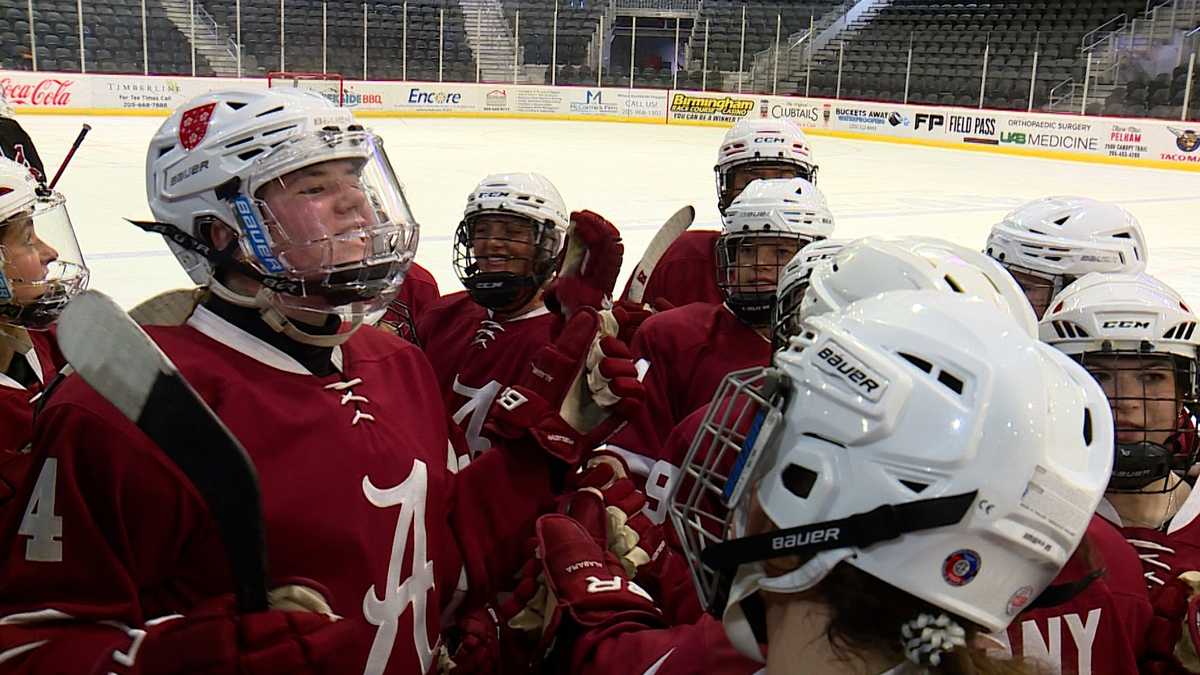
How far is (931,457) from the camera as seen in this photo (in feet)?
2.92

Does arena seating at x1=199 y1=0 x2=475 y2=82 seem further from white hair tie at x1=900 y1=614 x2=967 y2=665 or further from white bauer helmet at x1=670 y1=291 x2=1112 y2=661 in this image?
white hair tie at x1=900 y1=614 x2=967 y2=665

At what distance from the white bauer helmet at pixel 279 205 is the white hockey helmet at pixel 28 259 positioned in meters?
0.88

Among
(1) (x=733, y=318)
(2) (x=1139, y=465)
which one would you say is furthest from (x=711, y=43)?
(2) (x=1139, y=465)

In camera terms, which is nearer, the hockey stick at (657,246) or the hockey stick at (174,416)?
the hockey stick at (174,416)

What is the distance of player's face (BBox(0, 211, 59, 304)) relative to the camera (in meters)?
2.22

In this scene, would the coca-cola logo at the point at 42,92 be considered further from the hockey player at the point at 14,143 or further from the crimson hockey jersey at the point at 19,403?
the crimson hockey jersey at the point at 19,403

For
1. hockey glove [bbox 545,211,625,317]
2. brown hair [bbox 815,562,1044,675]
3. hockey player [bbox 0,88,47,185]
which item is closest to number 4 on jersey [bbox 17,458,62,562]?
brown hair [bbox 815,562,1044,675]

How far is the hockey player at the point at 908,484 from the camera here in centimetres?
89

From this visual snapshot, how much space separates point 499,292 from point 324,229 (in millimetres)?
1294

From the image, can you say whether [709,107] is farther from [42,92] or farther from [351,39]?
[42,92]

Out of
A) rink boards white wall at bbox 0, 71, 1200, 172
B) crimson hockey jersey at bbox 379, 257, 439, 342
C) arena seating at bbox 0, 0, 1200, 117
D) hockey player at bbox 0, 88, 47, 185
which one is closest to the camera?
crimson hockey jersey at bbox 379, 257, 439, 342

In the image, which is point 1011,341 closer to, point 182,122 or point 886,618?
point 886,618

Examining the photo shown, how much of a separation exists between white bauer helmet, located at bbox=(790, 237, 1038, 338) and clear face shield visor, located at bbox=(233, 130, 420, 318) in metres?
0.64

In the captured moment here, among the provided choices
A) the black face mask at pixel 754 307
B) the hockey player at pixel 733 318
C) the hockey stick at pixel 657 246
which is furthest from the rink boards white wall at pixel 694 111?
the black face mask at pixel 754 307
